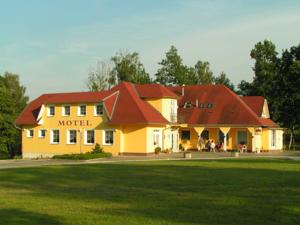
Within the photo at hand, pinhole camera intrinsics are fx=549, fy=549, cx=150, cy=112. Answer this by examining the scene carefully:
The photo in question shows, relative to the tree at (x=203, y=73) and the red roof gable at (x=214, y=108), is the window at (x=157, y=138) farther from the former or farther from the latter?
the tree at (x=203, y=73)

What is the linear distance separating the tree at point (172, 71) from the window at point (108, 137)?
32.8 metres

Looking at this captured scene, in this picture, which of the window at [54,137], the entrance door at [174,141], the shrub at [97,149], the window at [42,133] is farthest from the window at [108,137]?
the window at [42,133]

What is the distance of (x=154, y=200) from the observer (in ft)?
48.2

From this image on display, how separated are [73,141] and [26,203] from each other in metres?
37.5

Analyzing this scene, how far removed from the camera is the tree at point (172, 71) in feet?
265

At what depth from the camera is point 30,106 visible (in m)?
57.2

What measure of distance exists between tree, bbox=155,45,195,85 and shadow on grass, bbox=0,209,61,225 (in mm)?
68833

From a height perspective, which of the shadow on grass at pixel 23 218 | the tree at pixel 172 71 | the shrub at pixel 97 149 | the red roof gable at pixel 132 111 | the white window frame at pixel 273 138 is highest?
the tree at pixel 172 71

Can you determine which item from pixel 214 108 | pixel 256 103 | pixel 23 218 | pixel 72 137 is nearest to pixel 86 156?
pixel 72 137

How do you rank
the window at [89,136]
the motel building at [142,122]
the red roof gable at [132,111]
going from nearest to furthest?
1. the red roof gable at [132,111]
2. the motel building at [142,122]
3. the window at [89,136]

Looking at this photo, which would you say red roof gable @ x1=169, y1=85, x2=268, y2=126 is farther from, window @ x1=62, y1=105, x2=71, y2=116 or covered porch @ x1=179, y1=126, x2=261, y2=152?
window @ x1=62, y1=105, x2=71, y2=116

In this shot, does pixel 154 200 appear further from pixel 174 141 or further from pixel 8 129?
pixel 8 129

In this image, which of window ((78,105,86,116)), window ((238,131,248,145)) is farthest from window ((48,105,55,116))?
window ((238,131,248,145))

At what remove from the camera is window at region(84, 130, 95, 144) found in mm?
50250
